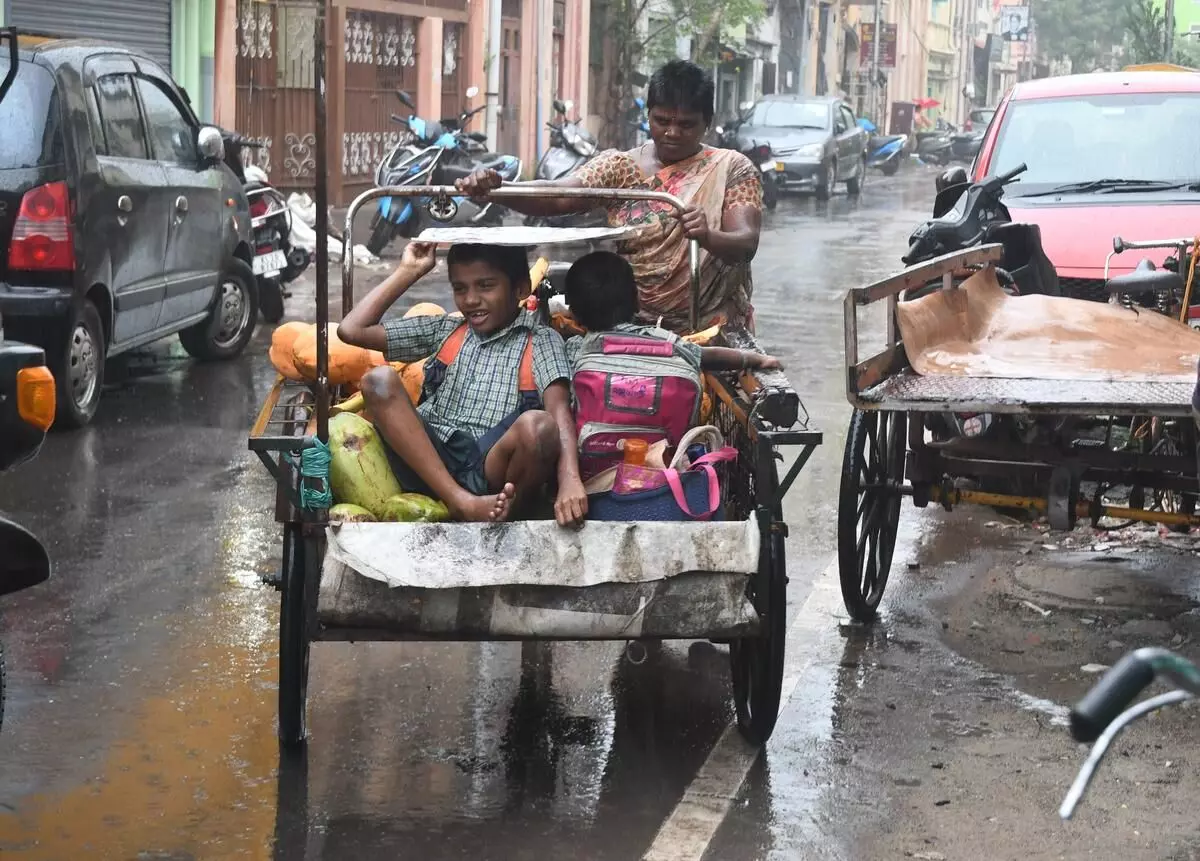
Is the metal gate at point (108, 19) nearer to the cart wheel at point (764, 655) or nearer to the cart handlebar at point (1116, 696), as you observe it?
the cart wheel at point (764, 655)

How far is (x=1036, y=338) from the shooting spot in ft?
18.8

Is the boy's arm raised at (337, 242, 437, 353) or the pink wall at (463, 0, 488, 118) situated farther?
the pink wall at (463, 0, 488, 118)

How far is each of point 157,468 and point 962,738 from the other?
4.34 meters

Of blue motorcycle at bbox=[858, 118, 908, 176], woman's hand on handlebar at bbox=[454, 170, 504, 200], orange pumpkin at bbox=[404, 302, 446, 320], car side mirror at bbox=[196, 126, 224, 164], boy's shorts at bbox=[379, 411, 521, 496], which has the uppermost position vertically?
blue motorcycle at bbox=[858, 118, 908, 176]

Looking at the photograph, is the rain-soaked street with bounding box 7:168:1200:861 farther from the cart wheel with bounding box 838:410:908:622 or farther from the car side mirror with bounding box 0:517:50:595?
the car side mirror with bounding box 0:517:50:595

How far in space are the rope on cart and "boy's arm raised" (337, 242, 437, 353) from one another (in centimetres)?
53

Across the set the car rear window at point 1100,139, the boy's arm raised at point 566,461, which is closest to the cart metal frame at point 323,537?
the boy's arm raised at point 566,461

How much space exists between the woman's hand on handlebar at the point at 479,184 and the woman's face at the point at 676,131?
0.92 metres

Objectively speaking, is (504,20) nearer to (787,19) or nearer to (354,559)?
(787,19)

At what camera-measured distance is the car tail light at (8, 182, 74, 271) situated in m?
8.14

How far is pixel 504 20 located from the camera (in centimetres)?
2888

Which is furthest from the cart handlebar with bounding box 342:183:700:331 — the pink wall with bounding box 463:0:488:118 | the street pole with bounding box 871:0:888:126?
the street pole with bounding box 871:0:888:126

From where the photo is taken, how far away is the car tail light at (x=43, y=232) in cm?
814

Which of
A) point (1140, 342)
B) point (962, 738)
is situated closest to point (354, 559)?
point (962, 738)
